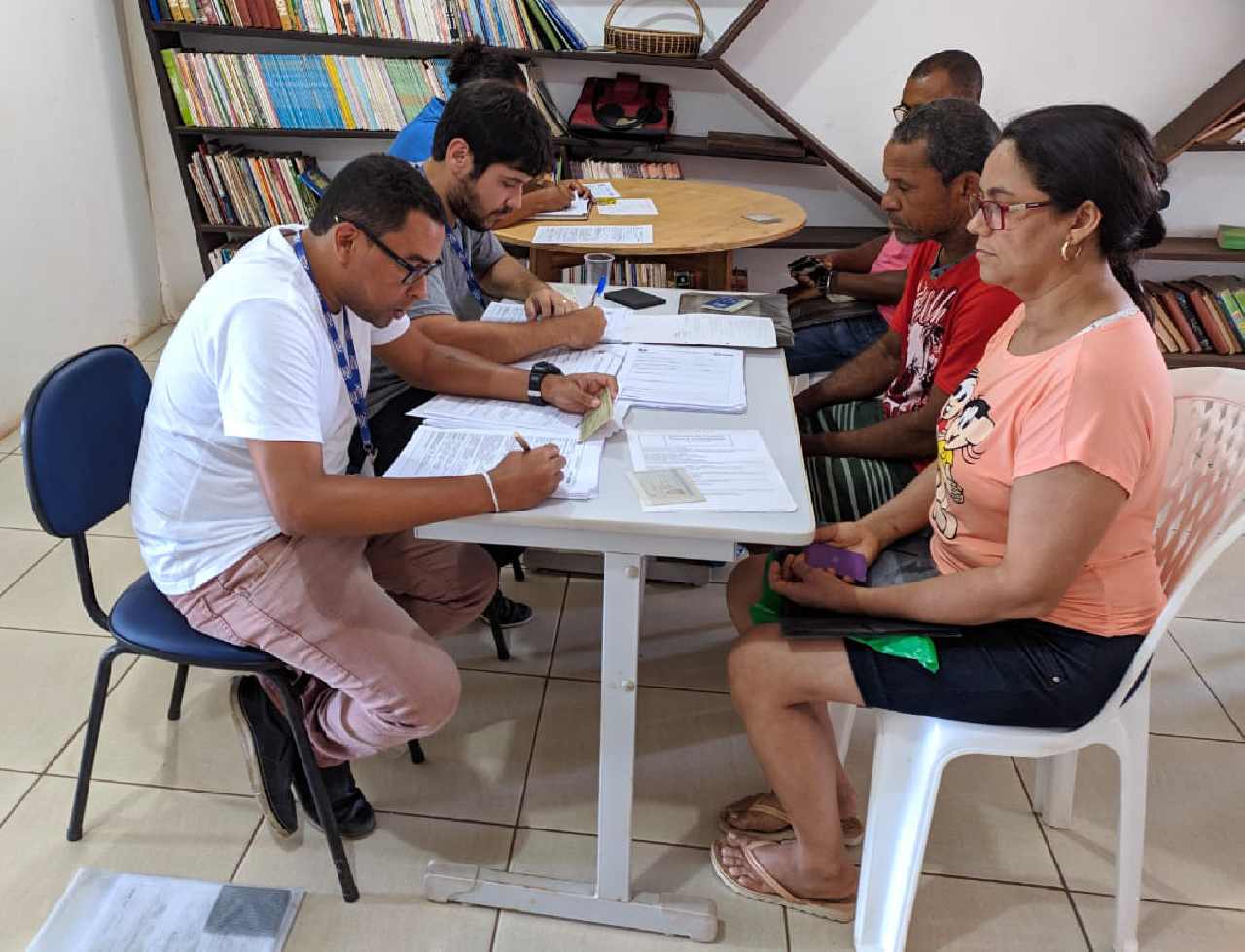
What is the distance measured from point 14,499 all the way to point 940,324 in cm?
265

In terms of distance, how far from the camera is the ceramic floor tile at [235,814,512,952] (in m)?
1.67

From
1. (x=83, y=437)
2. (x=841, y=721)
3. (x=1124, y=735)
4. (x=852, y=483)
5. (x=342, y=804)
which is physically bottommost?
(x=342, y=804)

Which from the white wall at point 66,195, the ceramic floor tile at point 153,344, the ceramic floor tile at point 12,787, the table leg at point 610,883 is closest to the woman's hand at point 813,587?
→ the table leg at point 610,883

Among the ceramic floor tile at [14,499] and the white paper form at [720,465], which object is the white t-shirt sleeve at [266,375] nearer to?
the white paper form at [720,465]

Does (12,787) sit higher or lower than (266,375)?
lower

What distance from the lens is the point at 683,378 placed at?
1.89m

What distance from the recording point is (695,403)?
1.76 m

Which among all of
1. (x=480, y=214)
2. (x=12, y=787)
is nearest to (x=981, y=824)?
(x=480, y=214)

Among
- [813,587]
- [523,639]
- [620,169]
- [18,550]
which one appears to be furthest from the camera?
[620,169]

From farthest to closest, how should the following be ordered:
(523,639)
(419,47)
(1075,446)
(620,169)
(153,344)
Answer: (153,344) → (620,169) → (419,47) → (523,639) → (1075,446)

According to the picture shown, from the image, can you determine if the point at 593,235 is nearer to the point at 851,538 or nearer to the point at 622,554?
the point at 851,538

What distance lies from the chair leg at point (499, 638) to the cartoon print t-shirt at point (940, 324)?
101 cm

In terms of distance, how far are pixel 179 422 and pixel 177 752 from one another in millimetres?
868

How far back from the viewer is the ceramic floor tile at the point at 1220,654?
2.34 m
